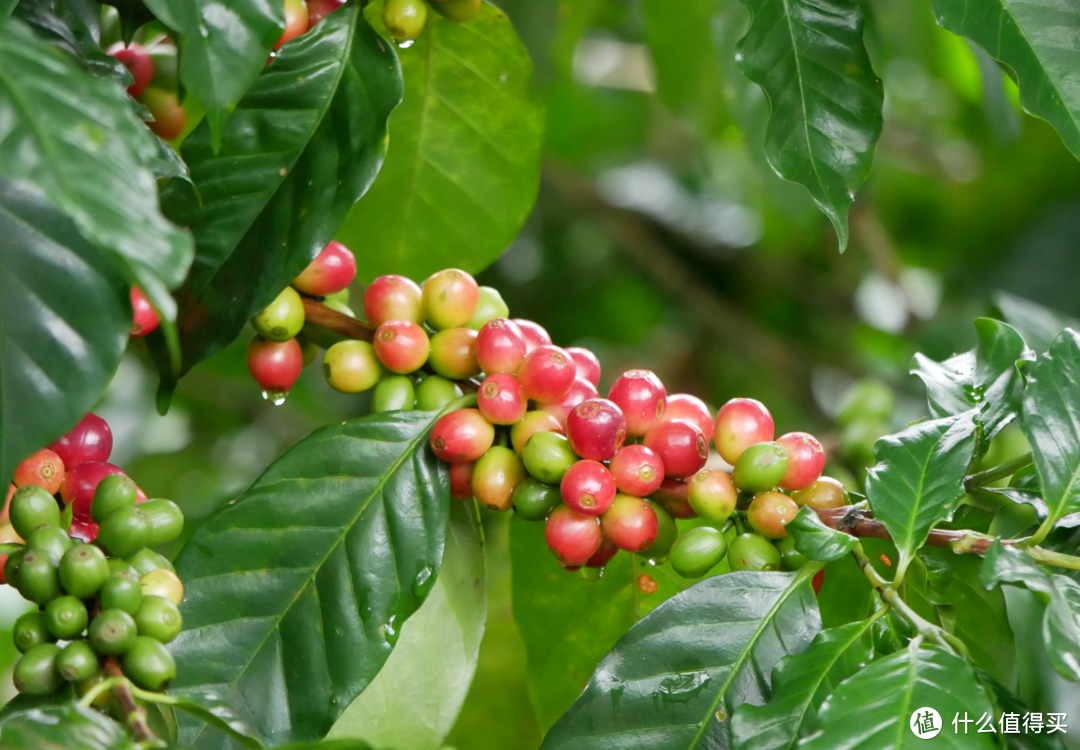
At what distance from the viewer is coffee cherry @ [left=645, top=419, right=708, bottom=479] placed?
67 cm

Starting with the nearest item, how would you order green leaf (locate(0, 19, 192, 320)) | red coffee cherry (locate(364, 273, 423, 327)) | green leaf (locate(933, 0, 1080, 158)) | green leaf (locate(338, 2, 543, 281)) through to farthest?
1. green leaf (locate(0, 19, 192, 320))
2. green leaf (locate(933, 0, 1080, 158))
3. red coffee cherry (locate(364, 273, 423, 327))
4. green leaf (locate(338, 2, 543, 281))

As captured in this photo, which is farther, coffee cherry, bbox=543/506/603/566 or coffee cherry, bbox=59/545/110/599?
coffee cherry, bbox=543/506/603/566

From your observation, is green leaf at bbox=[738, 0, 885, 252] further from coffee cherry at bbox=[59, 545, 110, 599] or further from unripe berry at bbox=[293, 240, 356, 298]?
coffee cherry at bbox=[59, 545, 110, 599]

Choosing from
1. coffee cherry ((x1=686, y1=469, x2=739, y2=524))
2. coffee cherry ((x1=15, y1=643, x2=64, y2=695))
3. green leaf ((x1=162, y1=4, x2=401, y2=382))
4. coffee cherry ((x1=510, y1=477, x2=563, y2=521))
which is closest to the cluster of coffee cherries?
coffee cherry ((x1=15, y1=643, x2=64, y2=695))

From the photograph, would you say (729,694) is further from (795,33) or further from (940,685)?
(795,33)

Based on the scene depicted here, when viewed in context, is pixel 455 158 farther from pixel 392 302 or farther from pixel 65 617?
pixel 65 617

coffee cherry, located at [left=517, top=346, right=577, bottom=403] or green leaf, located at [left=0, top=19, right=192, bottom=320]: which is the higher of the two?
green leaf, located at [left=0, top=19, right=192, bottom=320]

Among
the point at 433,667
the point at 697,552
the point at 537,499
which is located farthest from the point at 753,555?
the point at 433,667

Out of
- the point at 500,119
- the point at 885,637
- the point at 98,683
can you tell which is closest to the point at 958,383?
the point at 885,637

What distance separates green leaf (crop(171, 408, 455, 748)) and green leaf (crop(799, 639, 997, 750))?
10.5 inches

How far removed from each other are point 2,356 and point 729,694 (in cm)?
45

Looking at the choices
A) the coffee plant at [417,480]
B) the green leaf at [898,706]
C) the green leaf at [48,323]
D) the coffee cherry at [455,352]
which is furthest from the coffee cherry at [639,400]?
the green leaf at [48,323]

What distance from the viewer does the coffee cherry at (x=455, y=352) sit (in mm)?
725

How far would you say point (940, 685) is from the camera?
548 millimetres
